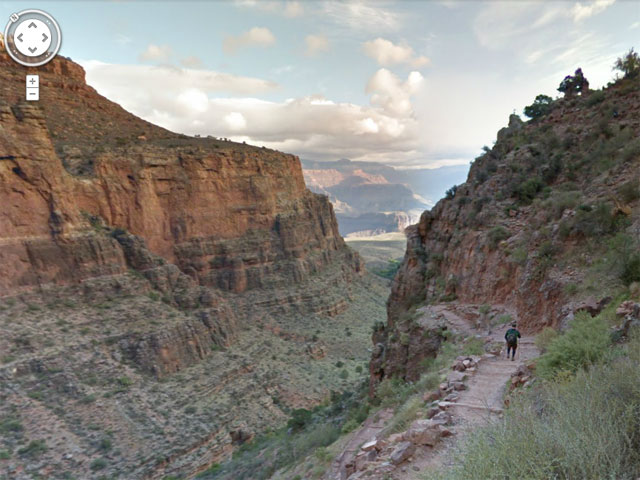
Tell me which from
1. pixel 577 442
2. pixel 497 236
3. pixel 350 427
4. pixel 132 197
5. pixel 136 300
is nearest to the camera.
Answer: pixel 577 442

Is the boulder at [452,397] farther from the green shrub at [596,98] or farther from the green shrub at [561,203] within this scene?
the green shrub at [596,98]

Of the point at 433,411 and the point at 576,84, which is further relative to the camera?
the point at 576,84

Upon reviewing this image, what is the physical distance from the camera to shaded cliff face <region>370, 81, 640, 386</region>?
9914mm

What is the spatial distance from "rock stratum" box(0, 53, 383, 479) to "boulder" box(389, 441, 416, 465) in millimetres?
19066

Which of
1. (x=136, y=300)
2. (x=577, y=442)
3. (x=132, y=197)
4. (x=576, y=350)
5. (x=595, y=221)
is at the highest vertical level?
(x=132, y=197)

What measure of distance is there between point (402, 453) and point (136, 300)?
1139 inches

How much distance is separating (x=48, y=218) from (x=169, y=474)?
66.1 ft

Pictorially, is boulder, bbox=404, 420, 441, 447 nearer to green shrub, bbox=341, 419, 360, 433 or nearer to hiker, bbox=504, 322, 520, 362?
hiker, bbox=504, 322, 520, 362

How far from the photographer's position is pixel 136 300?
2883 cm

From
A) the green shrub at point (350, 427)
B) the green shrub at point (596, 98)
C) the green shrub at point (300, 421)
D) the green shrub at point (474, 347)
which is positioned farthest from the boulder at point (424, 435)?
the green shrub at point (596, 98)

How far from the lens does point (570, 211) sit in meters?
11.3

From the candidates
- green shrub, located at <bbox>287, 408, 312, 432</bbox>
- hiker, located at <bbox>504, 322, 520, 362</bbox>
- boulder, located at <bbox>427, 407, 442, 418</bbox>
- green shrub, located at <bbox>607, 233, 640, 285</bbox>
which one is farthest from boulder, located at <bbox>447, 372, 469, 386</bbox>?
green shrub, located at <bbox>287, 408, 312, 432</bbox>

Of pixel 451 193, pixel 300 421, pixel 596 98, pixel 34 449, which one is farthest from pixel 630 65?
pixel 34 449

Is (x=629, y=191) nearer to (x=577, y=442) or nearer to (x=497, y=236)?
(x=497, y=236)
